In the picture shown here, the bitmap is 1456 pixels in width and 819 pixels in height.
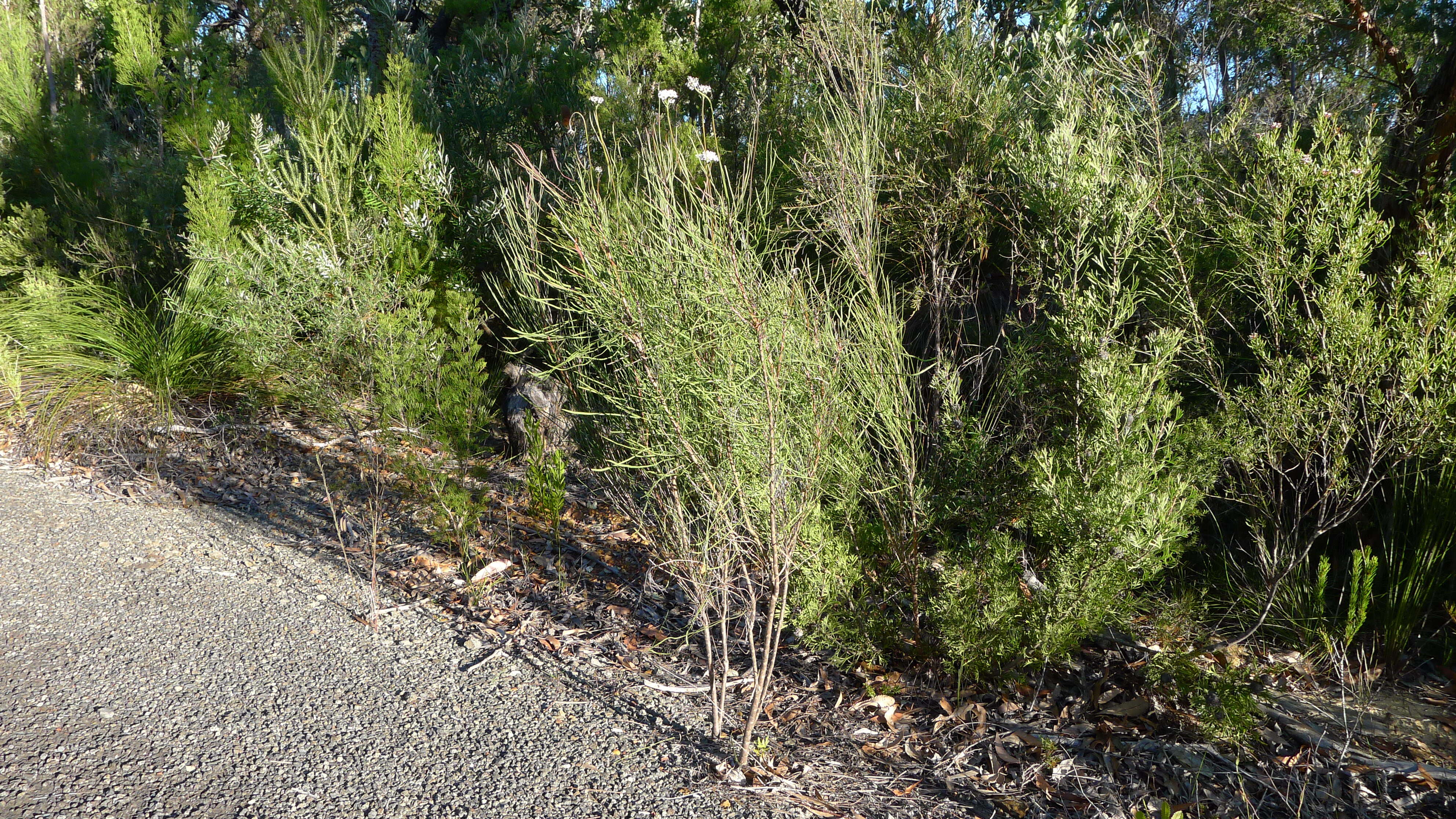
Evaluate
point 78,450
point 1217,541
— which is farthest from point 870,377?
point 78,450

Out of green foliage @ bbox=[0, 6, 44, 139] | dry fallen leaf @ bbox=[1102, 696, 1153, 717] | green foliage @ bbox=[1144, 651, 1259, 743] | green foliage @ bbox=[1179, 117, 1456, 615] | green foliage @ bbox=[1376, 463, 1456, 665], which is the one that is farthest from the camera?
green foliage @ bbox=[0, 6, 44, 139]

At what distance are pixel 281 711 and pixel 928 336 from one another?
308 centimetres

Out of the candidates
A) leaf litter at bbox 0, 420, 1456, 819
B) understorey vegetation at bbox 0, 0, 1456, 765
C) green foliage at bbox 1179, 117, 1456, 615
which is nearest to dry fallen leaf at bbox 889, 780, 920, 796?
leaf litter at bbox 0, 420, 1456, 819

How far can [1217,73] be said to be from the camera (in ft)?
27.3

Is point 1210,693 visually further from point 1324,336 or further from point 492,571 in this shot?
point 492,571

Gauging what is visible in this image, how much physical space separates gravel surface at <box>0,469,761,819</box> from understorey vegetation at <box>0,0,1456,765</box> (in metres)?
0.44

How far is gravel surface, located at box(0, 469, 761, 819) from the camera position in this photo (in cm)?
248

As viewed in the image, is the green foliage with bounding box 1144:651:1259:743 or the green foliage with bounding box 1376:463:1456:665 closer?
the green foliage with bounding box 1144:651:1259:743

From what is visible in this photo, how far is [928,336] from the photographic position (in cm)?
424

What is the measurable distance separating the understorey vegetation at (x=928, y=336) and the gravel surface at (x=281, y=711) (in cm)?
44

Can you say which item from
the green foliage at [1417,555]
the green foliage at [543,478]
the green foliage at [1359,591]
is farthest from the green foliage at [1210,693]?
the green foliage at [543,478]

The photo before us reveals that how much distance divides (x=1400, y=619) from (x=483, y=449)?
382 centimetres

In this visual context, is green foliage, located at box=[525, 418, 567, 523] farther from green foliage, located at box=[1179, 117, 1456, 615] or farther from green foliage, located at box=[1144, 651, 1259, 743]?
green foliage, located at box=[1179, 117, 1456, 615]

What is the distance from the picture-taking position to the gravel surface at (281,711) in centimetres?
248
